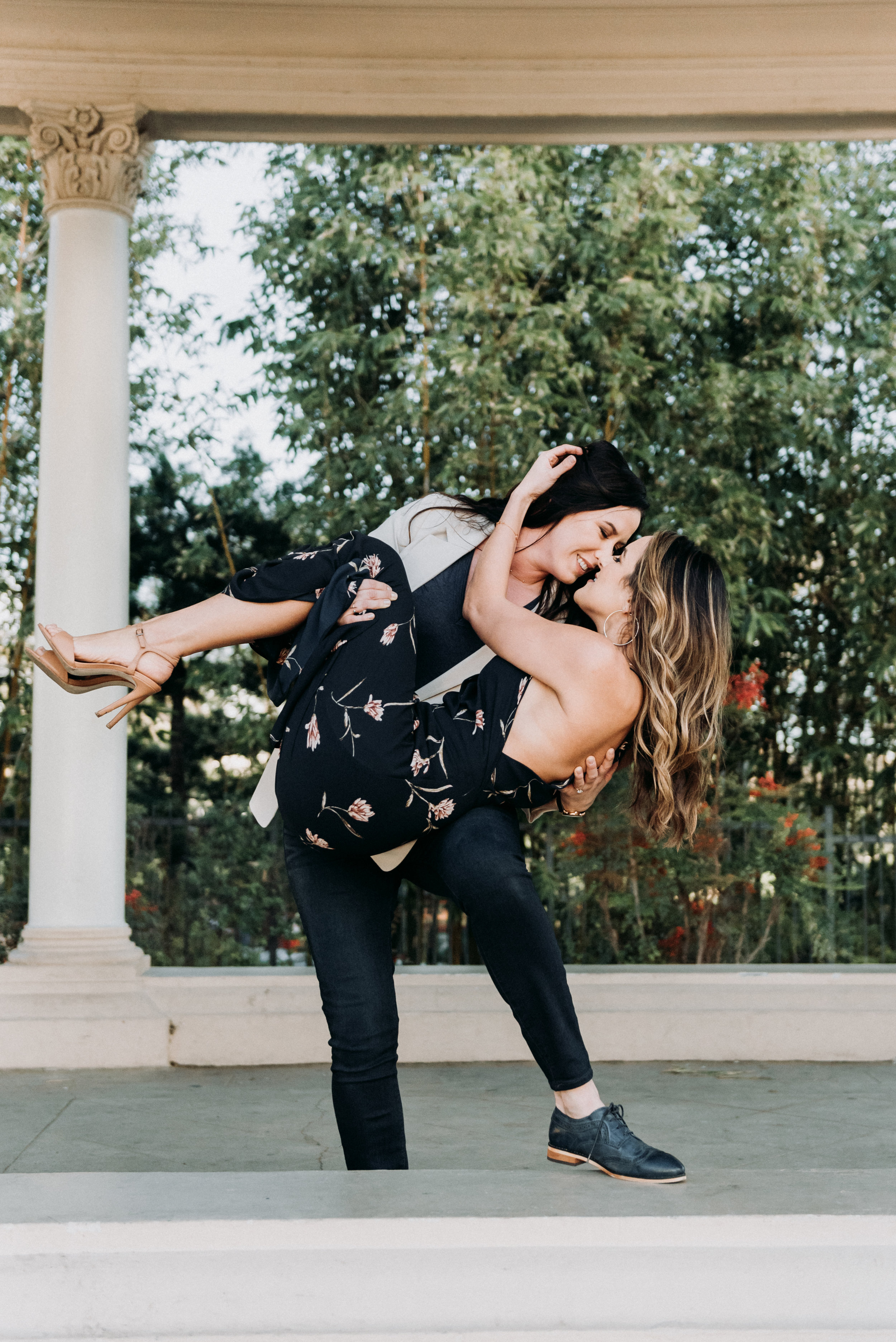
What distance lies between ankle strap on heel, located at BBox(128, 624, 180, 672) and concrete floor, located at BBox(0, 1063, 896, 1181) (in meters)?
1.25

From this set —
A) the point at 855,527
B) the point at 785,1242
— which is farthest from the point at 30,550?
the point at 785,1242

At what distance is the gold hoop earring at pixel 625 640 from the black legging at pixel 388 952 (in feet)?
1.07

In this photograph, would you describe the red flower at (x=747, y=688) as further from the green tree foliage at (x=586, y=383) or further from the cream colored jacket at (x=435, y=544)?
the cream colored jacket at (x=435, y=544)

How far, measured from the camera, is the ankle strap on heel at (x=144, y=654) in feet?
6.67

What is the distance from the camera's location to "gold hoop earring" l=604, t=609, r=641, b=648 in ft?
6.53

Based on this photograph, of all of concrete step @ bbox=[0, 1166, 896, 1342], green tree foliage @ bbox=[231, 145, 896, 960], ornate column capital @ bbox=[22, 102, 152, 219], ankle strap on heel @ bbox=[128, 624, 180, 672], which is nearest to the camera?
concrete step @ bbox=[0, 1166, 896, 1342]

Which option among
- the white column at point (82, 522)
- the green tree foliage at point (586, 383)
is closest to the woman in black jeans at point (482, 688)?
the white column at point (82, 522)

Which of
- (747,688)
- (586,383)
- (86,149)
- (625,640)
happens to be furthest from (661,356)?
(625,640)

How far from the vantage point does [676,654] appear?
198cm

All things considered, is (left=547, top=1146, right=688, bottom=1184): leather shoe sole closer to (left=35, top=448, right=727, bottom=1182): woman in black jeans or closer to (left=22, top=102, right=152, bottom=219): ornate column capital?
(left=35, top=448, right=727, bottom=1182): woman in black jeans

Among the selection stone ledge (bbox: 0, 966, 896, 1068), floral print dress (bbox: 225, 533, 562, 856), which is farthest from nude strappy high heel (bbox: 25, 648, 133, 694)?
stone ledge (bbox: 0, 966, 896, 1068)

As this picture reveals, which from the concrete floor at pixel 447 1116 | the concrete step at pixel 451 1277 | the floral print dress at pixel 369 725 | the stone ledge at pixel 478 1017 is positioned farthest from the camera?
the stone ledge at pixel 478 1017

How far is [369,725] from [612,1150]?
0.72 m

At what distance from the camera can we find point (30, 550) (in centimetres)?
703
